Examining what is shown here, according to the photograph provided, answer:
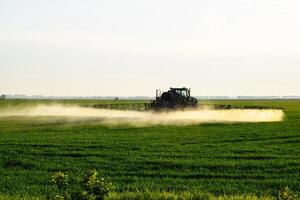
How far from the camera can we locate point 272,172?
65.8ft

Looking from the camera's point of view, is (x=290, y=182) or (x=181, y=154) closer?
(x=290, y=182)

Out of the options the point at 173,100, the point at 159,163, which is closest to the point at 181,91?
the point at 173,100

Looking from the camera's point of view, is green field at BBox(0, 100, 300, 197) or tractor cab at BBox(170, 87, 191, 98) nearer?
green field at BBox(0, 100, 300, 197)

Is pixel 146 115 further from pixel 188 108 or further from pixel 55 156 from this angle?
pixel 55 156

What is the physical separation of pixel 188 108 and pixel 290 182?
136 feet

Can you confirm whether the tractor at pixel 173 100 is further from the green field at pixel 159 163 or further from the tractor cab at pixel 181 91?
the green field at pixel 159 163

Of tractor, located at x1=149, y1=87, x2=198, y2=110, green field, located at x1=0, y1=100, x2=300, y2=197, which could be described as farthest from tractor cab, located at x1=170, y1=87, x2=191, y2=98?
green field, located at x1=0, y1=100, x2=300, y2=197

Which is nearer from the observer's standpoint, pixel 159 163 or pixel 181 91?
pixel 159 163

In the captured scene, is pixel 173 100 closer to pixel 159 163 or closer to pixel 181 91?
pixel 181 91

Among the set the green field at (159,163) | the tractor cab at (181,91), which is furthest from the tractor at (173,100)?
the green field at (159,163)

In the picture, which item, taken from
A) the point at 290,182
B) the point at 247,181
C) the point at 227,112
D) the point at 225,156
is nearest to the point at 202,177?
the point at 247,181

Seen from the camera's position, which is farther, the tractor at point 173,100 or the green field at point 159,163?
the tractor at point 173,100

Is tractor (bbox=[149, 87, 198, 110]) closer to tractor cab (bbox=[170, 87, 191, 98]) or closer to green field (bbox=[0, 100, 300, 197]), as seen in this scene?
tractor cab (bbox=[170, 87, 191, 98])

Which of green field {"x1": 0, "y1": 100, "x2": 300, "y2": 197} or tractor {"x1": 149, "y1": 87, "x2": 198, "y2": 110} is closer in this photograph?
green field {"x1": 0, "y1": 100, "x2": 300, "y2": 197}
